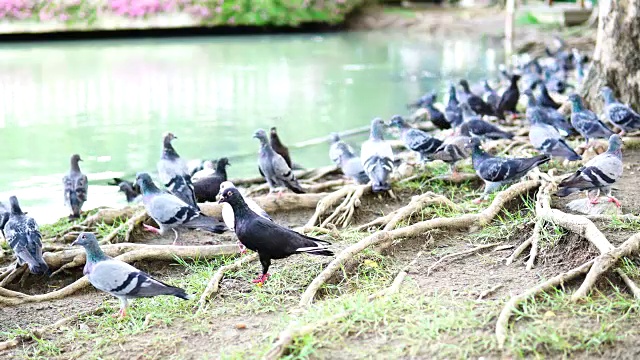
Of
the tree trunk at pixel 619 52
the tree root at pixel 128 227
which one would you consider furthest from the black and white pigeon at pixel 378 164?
the tree trunk at pixel 619 52

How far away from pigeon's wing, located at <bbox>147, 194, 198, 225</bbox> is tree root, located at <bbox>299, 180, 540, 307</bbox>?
1.43m

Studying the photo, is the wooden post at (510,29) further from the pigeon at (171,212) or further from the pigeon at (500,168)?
the pigeon at (171,212)

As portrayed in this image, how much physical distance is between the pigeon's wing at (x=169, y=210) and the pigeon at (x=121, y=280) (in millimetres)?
1162

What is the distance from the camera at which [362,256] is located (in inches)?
198

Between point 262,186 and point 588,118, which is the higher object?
point 588,118

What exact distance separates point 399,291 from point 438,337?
2.45ft

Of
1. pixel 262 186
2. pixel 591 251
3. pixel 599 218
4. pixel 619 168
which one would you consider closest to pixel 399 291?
pixel 591 251

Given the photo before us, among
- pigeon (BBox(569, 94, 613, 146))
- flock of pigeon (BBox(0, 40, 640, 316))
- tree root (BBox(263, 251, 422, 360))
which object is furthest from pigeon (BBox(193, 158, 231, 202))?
pigeon (BBox(569, 94, 613, 146))

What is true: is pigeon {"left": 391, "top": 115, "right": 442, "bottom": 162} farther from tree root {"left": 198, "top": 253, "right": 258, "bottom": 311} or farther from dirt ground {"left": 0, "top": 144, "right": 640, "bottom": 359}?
tree root {"left": 198, "top": 253, "right": 258, "bottom": 311}

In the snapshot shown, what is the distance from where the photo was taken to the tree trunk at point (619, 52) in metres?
8.43

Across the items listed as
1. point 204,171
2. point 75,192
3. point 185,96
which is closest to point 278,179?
point 204,171

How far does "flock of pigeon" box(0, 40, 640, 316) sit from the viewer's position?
4.77m

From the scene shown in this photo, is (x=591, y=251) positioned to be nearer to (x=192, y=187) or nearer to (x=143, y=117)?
(x=192, y=187)

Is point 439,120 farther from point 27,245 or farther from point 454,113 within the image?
point 27,245
